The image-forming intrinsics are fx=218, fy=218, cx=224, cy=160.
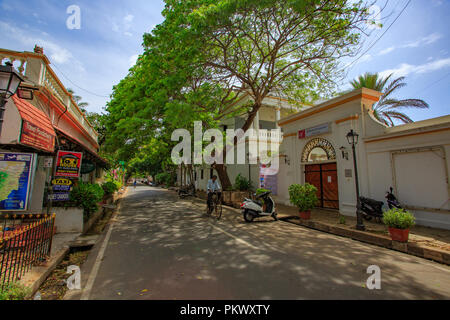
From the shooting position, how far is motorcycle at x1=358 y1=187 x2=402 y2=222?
331 inches

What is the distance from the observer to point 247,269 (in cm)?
420

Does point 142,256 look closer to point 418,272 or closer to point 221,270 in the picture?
point 221,270

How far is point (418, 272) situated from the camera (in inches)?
173

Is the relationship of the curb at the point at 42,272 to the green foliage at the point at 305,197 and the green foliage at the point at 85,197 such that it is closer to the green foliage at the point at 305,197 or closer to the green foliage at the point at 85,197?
the green foliage at the point at 85,197

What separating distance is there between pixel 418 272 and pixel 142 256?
19.2 ft

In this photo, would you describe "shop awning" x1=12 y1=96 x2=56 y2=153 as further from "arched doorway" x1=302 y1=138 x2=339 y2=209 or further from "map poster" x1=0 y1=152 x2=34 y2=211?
"arched doorway" x1=302 y1=138 x2=339 y2=209

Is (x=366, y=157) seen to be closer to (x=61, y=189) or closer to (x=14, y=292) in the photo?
(x=14, y=292)

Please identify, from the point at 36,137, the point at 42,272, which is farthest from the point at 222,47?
the point at 42,272

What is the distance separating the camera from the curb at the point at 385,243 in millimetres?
5297

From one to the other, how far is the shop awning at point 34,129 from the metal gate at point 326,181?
12238 mm

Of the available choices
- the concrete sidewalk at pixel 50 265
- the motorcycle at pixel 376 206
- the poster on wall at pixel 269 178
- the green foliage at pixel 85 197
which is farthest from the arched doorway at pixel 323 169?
the concrete sidewalk at pixel 50 265

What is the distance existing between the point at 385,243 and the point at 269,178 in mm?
9704

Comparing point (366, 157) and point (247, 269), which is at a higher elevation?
point (366, 157)
